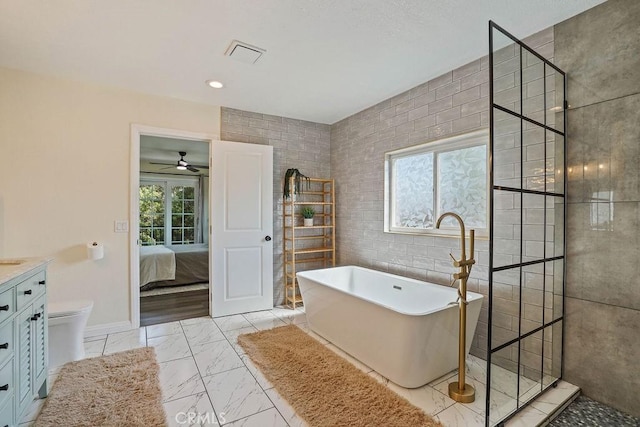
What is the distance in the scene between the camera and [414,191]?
332 cm

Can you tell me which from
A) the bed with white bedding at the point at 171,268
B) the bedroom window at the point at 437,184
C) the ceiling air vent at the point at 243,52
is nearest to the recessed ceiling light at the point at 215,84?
the ceiling air vent at the point at 243,52

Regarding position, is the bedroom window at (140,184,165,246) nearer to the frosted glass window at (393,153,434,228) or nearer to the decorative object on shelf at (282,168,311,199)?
the decorative object on shelf at (282,168,311,199)

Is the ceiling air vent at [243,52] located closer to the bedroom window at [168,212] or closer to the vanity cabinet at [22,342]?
the vanity cabinet at [22,342]

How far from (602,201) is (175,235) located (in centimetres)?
744

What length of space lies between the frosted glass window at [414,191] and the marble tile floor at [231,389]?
1.37 metres

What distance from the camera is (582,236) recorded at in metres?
2.05

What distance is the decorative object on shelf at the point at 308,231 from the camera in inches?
159

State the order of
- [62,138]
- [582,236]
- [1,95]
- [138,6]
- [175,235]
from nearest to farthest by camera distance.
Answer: [138,6], [582,236], [1,95], [62,138], [175,235]

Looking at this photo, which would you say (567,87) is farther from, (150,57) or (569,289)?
(150,57)

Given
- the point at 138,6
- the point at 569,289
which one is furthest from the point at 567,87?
the point at 138,6

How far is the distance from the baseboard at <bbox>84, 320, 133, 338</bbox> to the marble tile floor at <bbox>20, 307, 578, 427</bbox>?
0.08m

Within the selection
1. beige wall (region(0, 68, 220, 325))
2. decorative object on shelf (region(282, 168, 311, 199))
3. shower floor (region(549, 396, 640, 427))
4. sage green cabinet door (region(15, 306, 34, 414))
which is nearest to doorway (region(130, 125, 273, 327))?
beige wall (region(0, 68, 220, 325))

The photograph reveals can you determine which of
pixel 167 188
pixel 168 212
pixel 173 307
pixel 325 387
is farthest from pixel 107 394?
pixel 167 188

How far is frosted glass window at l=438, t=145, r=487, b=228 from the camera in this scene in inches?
104
